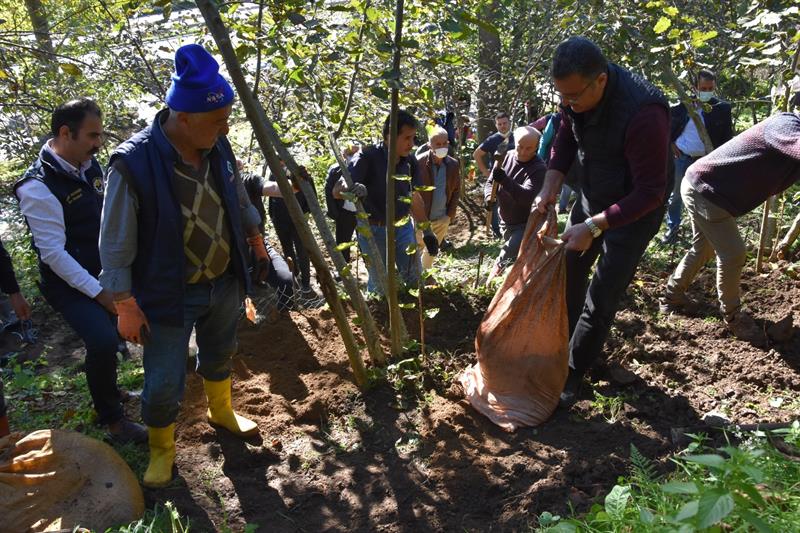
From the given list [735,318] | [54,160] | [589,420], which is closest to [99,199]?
[54,160]

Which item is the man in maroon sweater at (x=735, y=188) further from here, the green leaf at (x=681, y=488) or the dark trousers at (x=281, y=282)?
the dark trousers at (x=281, y=282)

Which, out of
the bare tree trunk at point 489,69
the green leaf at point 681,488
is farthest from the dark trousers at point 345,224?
the green leaf at point 681,488

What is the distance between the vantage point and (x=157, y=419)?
3.08 m

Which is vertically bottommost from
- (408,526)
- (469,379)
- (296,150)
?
(408,526)

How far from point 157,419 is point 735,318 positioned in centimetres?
354

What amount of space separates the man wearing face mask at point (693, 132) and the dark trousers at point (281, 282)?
3.86 meters

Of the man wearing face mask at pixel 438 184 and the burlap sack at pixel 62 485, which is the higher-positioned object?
the man wearing face mask at pixel 438 184

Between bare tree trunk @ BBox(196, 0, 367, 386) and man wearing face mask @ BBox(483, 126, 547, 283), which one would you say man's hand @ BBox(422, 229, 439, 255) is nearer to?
man wearing face mask @ BBox(483, 126, 547, 283)

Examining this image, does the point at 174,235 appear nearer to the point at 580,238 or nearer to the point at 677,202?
the point at 580,238

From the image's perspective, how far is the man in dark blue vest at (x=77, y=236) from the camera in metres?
3.22

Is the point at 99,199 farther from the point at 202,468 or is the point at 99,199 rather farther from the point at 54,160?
the point at 202,468

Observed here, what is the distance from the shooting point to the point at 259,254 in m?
3.48

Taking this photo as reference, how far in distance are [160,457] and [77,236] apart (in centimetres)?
129

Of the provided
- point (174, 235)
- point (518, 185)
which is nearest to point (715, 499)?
point (174, 235)
